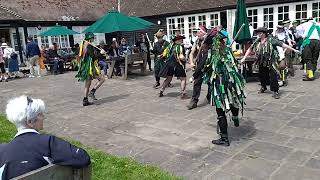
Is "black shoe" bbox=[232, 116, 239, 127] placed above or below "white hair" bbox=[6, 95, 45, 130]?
below

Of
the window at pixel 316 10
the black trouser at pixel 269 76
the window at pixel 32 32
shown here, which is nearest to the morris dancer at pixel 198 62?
the black trouser at pixel 269 76

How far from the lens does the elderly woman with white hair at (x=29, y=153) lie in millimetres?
2320

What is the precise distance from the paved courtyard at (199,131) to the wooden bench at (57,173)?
194 centimetres

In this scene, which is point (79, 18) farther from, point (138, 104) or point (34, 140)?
point (34, 140)

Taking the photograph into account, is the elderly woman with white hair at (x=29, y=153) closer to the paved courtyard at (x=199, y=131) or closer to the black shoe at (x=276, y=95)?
the paved courtyard at (x=199, y=131)

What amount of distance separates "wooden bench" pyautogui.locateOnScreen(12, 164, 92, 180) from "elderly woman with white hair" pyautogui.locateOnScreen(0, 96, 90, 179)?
5 cm

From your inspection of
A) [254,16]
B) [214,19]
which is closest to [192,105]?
[254,16]

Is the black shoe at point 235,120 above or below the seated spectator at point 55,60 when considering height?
below

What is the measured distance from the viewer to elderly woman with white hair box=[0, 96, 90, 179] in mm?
2320

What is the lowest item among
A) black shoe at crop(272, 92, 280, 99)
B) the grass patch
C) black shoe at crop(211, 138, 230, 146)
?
the grass patch

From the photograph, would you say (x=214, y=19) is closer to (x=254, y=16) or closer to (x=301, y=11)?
(x=254, y=16)

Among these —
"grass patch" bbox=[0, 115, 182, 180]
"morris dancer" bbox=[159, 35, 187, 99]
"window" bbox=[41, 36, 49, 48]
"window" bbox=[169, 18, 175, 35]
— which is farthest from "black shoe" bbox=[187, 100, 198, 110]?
"window" bbox=[41, 36, 49, 48]

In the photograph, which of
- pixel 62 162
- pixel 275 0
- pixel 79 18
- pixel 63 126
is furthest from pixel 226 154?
pixel 79 18

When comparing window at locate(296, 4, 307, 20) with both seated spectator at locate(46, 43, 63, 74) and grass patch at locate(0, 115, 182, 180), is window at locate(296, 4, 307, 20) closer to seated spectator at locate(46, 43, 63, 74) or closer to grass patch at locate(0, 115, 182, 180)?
seated spectator at locate(46, 43, 63, 74)
